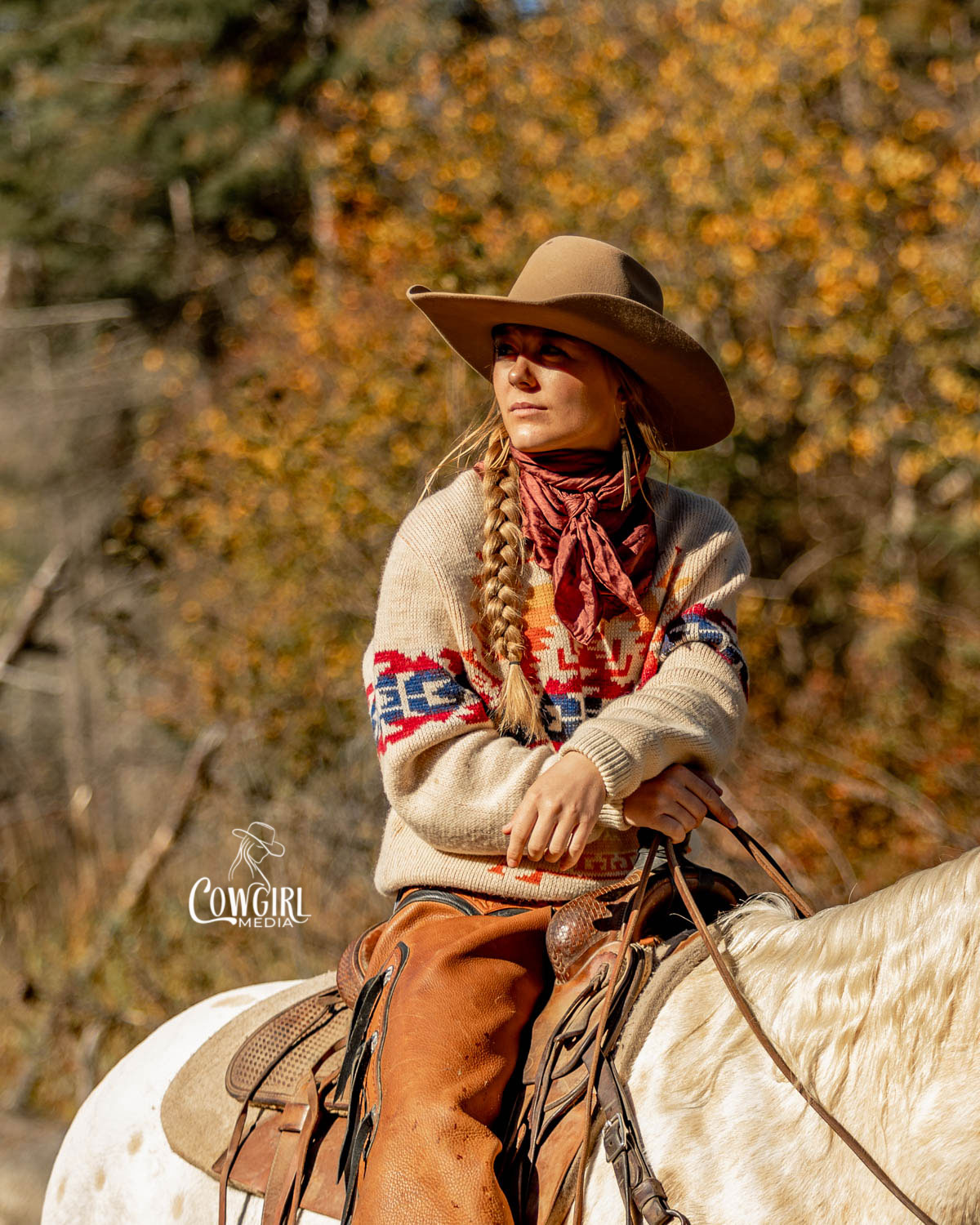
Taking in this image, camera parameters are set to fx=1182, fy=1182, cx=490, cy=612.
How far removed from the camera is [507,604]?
2.12m

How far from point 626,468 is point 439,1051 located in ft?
3.46

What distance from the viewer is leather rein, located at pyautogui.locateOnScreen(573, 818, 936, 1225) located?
1493mm

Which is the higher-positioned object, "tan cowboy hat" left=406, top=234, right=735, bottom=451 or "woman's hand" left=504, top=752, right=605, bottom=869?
"tan cowboy hat" left=406, top=234, right=735, bottom=451

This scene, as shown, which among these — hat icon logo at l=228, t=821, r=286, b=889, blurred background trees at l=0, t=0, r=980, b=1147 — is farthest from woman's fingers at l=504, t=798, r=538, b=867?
hat icon logo at l=228, t=821, r=286, b=889

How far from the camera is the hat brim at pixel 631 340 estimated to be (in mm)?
2088

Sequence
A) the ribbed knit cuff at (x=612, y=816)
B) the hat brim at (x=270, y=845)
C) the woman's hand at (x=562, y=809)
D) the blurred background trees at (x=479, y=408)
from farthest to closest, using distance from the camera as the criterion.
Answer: the blurred background trees at (x=479, y=408)
the hat brim at (x=270, y=845)
the ribbed knit cuff at (x=612, y=816)
the woman's hand at (x=562, y=809)

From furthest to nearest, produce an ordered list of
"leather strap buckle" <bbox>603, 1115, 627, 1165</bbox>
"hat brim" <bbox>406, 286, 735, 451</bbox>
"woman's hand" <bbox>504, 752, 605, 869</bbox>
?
"hat brim" <bbox>406, 286, 735, 451</bbox> → "woman's hand" <bbox>504, 752, 605, 869</bbox> → "leather strap buckle" <bbox>603, 1115, 627, 1165</bbox>

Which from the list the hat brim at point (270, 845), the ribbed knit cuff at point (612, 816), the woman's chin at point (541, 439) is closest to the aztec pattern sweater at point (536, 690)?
the ribbed knit cuff at point (612, 816)

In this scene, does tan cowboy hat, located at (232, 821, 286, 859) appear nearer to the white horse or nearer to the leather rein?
the leather rein

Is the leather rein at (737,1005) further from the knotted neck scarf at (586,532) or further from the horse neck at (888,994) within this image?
the knotted neck scarf at (586,532)

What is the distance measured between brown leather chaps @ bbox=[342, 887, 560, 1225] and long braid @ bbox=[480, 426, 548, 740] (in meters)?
0.33

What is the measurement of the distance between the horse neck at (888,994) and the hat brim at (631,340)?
991 millimetres

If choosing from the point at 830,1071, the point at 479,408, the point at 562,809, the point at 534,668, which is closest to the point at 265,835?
the point at 479,408

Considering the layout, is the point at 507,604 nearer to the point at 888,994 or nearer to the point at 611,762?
the point at 611,762
